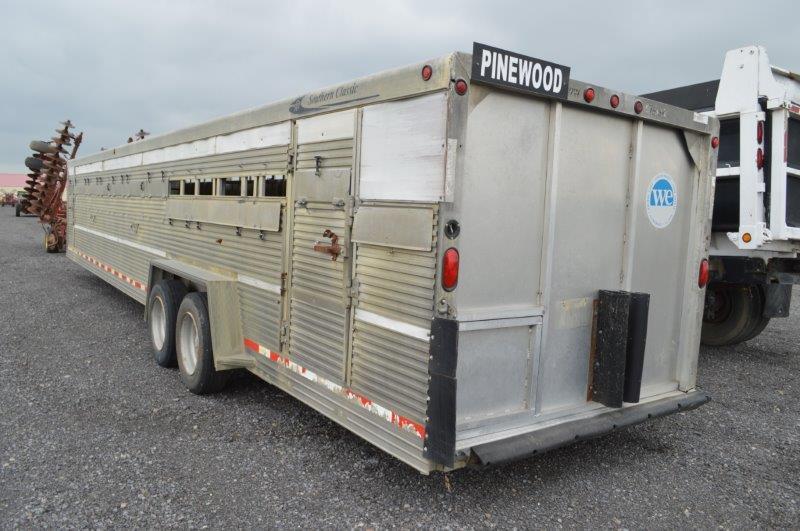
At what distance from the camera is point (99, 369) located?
18.7 ft

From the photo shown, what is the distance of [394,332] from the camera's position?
3227 millimetres

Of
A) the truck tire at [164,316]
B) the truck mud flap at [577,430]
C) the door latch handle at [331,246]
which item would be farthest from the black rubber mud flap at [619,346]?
the truck tire at [164,316]

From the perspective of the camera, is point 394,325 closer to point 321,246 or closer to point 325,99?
point 321,246

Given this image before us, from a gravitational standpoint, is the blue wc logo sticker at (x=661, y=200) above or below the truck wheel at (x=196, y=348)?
above

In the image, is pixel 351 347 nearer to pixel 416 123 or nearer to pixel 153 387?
pixel 416 123

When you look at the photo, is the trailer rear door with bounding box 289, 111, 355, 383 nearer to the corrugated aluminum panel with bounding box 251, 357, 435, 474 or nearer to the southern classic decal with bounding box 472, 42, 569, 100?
the corrugated aluminum panel with bounding box 251, 357, 435, 474

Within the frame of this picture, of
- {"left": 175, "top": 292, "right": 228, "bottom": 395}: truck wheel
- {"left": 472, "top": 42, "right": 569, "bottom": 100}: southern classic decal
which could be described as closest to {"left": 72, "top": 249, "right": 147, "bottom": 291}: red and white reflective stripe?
{"left": 175, "top": 292, "right": 228, "bottom": 395}: truck wheel

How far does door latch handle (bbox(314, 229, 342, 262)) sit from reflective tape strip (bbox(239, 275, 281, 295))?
0.69 m

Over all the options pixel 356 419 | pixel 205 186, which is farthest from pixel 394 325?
pixel 205 186

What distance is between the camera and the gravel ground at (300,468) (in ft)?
10.7

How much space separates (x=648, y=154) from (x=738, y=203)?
8.89ft

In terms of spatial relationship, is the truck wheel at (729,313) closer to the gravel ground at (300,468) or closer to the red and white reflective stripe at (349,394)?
the gravel ground at (300,468)

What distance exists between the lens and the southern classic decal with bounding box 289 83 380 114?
3504mm

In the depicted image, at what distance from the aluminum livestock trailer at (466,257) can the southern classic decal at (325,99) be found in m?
0.02
